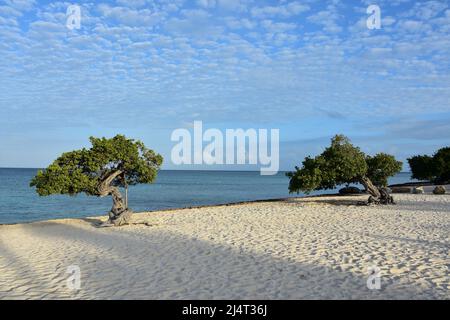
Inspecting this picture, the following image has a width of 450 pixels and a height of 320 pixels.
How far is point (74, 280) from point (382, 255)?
8.40 metres

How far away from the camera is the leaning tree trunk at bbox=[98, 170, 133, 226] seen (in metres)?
18.6

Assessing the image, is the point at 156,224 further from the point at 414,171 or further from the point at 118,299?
the point at 414,171

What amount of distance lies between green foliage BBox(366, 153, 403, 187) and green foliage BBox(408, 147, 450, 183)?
23.0 meters

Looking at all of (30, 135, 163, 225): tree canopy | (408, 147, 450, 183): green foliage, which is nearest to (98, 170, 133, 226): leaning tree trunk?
(30, 135, 163, 225): tree canopy

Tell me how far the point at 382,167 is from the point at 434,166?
2437 centimetres

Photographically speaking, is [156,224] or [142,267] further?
[156,224]

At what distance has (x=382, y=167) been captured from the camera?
87.8 ft

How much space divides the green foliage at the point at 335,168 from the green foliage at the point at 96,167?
1009 cm

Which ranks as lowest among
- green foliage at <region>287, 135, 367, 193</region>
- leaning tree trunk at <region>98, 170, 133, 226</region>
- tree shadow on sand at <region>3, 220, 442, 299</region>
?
tree shadow on sand at <region>3, 220, 442, 299</region>

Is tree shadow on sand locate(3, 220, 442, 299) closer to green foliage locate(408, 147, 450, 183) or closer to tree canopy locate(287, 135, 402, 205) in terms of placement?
tree canopy locate(287, 135, 402, 205)

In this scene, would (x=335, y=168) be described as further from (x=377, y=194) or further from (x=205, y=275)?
(x=205, y=275)

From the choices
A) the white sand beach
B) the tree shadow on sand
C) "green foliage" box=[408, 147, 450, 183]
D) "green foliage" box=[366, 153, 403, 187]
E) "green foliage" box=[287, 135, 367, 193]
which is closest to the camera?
the tree shadow on sand

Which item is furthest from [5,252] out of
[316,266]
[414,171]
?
[414,171]
